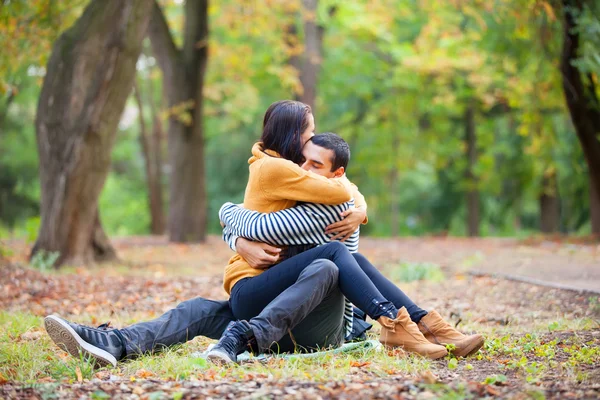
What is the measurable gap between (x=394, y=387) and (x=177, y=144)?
1238cm

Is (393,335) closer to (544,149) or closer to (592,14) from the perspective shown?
(592,14)

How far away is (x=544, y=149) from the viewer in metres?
16.0

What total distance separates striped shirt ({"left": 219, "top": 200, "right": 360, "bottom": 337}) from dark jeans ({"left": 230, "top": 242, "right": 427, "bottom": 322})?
140 mm

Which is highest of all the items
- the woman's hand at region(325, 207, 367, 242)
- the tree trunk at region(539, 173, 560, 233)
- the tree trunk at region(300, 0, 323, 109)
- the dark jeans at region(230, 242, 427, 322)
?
the tree trunk at region(300, 0, 323, 109)

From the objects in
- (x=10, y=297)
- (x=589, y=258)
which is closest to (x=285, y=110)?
(x=10, y=297)

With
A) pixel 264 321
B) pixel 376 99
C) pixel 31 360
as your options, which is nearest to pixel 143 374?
pixel 264 321

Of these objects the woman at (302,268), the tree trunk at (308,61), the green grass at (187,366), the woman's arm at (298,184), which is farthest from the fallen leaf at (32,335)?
the tree trunk at (308,61)

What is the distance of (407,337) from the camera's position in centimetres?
410

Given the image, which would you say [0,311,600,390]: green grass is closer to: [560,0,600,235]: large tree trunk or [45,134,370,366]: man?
[45,134,370,366]: man

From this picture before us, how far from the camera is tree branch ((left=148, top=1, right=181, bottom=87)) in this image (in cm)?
1417

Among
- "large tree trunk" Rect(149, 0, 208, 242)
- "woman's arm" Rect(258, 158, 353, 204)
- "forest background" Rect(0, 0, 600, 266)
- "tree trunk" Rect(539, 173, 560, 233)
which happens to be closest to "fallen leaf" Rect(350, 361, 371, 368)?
"woman's arm" Rect(258, 158, 353, 204)

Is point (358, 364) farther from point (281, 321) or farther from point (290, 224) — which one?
point (290, 224)

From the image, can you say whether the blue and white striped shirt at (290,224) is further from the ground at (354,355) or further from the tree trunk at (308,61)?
the tree trunk at (308,61)

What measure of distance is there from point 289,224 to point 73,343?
1.36 m
